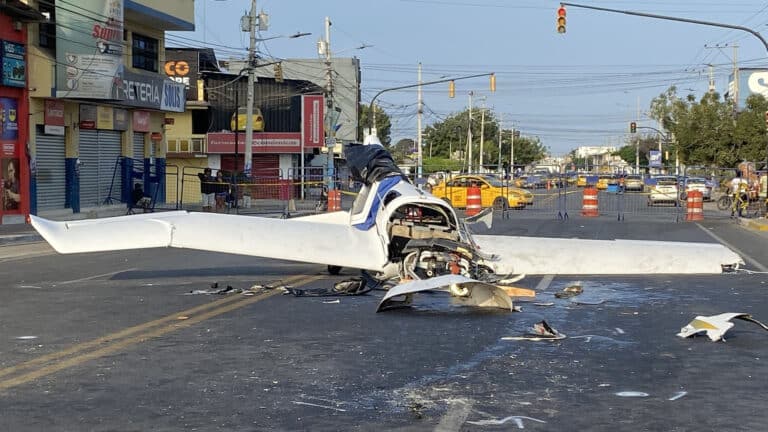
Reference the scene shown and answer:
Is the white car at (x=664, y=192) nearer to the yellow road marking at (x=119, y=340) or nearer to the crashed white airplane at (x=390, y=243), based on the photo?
the crashed white airplane at (x=390, y=243)

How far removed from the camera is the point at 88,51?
115 ft

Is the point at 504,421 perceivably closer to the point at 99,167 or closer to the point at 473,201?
the point at 473,201

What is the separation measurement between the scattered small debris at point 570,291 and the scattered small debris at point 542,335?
3.04 metres

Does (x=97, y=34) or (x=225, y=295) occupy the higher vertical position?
(x=97, y=34)

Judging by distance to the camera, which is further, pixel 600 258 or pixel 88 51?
pixel 88 51

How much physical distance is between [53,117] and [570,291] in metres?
25.6

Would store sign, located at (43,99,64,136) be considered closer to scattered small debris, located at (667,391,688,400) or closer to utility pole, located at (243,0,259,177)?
utility pole, located at (243,0,259,177)

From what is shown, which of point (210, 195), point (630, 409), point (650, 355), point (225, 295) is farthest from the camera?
point (210, 195)

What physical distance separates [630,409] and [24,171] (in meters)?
29.1

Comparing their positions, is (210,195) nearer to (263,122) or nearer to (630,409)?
(263,122)

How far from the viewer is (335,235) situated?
13984 millimetres

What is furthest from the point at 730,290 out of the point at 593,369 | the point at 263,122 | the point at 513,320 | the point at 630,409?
the point at 263,122

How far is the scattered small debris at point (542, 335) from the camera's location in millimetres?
9531

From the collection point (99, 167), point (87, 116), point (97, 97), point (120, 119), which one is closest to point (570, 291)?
point (97, 97)
